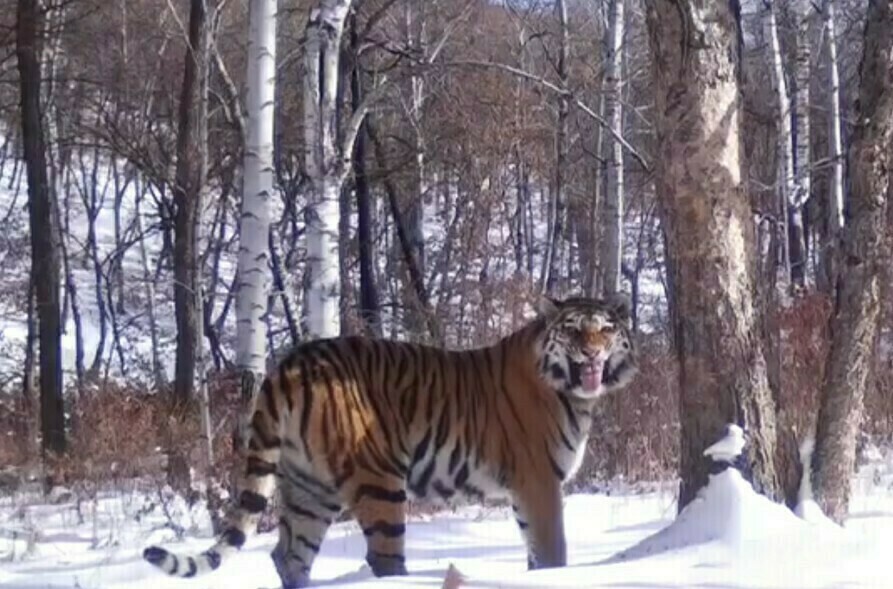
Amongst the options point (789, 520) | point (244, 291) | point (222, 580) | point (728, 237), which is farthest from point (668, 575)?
point (244, 291)

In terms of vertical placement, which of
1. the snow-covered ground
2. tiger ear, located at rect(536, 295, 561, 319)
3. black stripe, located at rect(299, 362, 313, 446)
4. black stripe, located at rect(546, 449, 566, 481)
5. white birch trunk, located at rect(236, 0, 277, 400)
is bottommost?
the snow-covered ground

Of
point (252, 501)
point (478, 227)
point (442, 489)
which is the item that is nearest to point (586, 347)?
point (442, 489)

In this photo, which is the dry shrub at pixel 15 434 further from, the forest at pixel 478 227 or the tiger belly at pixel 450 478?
the tiger belly at pixel 450 478

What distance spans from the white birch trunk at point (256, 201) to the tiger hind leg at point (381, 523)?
2826 millimetres

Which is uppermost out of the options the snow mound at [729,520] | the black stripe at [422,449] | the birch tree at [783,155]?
the birch tree at [783,155]

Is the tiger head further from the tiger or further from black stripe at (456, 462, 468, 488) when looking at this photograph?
black stripe at (456, 462, 468, 488)

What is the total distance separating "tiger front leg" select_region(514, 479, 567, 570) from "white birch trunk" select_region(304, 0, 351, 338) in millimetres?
2921

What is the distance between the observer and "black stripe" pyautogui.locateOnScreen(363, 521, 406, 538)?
6.01 metres

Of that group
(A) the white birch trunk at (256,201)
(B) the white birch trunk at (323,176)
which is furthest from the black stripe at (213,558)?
(B) the white birch trunk at (323,176)

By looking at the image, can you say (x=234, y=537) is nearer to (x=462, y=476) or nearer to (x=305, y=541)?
(x=305, y=541)

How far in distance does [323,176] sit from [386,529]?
3551 millimetres

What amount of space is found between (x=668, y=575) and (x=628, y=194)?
2928cm

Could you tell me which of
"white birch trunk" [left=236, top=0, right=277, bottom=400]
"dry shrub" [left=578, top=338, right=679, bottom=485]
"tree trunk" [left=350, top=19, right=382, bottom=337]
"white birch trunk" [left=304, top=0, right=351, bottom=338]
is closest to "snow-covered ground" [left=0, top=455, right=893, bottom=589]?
"dry shrub" [left=578, top=338, right=679, bottom=485]

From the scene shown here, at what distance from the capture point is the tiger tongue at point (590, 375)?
6406 mm
